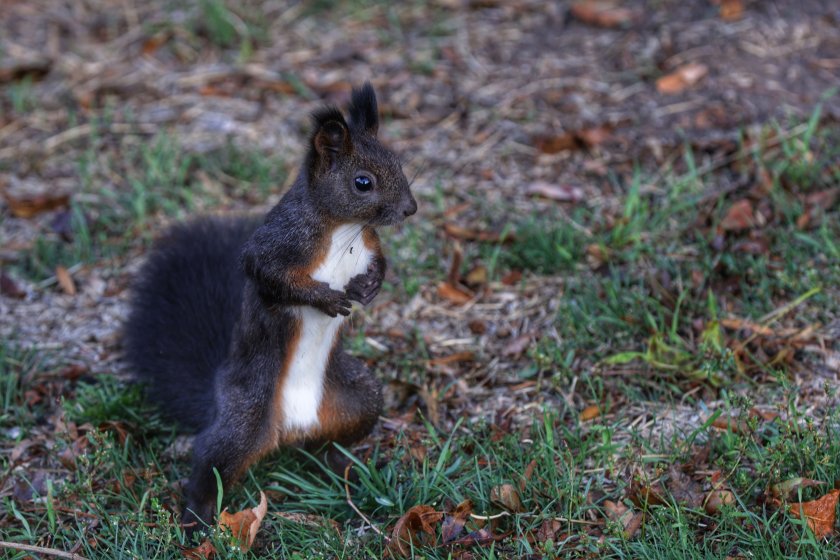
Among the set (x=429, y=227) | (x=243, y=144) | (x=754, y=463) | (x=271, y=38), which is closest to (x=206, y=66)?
(x=271, y=38)

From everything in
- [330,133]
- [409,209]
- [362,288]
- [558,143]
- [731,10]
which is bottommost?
[558,143]

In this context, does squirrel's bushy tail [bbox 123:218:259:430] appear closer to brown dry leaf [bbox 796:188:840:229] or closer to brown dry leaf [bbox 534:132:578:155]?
brown dry leaf [bbox 534:132:578:155]

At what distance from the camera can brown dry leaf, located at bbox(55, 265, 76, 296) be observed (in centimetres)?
390

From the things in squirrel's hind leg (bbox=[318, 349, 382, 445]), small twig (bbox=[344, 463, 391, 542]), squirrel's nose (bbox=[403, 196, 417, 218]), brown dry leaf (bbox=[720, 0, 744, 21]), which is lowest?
brown dry leaf (bbox=[720, 0, 744, 21])

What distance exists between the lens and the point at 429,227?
161 inches

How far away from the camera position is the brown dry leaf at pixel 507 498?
2.69 m

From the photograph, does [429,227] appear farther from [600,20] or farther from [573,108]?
[600,20]

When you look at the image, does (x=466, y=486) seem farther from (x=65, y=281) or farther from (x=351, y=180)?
(x=65, y=281)

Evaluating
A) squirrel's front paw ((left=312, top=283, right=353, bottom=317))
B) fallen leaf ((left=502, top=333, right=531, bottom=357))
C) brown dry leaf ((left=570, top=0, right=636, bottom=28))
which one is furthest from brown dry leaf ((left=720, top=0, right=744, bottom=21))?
squirrel's front paw ((left=312, top=283, right=353, bottom=317))

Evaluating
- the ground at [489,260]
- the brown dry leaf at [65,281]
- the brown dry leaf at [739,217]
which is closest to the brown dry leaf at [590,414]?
the ground at [489,260]

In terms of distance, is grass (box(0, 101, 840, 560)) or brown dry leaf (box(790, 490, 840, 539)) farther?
grass (box(0, 101, 840, 560))

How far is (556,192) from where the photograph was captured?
4195 millimetres

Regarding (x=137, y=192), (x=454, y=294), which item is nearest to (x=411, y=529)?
(x=454, y=294)

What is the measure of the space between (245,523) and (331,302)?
61cm
